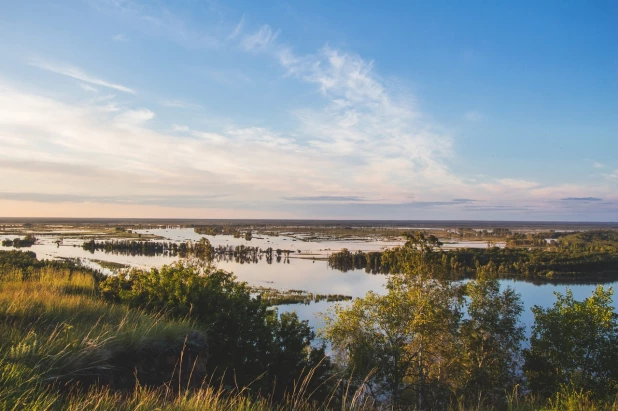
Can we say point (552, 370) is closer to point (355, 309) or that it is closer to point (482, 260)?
point (355, 309)

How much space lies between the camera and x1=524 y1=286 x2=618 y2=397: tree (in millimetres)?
19297

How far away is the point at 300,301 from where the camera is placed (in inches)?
1642

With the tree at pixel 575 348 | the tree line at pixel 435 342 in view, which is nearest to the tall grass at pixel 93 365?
the tree line at pixel 435 342

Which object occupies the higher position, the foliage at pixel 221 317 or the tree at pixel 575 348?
the foliage at pixel 221 317

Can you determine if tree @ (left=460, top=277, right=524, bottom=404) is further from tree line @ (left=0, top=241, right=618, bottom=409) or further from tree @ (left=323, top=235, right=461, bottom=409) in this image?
tree @ (left=323, top=235, right=461, bottom=409)

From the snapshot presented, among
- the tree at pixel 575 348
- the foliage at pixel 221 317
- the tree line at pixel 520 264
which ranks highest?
the foliage at pixel 221 317

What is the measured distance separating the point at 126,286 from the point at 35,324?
28.1 feet

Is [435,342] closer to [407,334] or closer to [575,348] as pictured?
[407,334]

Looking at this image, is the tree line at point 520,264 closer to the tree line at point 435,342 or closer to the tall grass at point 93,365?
the tree line at point 435,342

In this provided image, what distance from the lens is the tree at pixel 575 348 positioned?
19.3m

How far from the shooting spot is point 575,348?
65.6 feet

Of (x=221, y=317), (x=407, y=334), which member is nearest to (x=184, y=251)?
(x=407, y=334)

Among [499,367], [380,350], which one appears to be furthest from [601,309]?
[380,350]

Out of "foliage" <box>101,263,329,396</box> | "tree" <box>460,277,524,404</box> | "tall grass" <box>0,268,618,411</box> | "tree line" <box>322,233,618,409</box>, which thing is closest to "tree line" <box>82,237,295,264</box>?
"tree line" <box>322,233,618,409</box>
